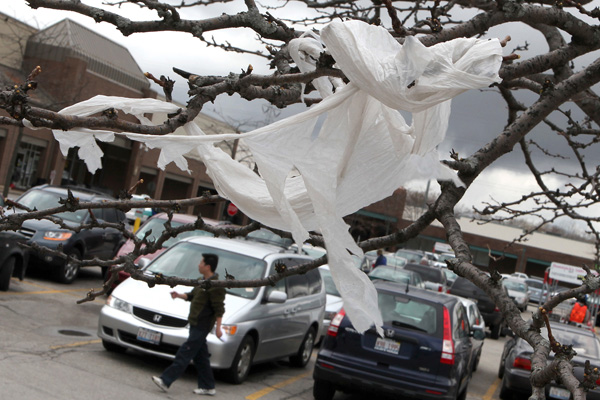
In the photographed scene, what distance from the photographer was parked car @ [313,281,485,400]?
27.5 ft

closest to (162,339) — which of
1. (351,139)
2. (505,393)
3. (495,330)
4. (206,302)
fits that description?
(206,302)

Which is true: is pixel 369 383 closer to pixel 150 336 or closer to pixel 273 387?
pixel 273 387

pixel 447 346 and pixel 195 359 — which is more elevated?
pixel 447 346

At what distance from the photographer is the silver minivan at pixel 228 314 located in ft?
28.7

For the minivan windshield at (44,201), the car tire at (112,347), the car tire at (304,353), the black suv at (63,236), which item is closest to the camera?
the car tire at (112,347)

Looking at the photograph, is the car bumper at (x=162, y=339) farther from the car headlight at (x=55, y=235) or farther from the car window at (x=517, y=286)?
the car window at (x=517, y=286)

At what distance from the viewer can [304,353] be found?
11.4 m

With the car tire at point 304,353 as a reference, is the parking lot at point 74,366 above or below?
below

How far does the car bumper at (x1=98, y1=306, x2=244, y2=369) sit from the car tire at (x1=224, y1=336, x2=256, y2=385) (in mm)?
129

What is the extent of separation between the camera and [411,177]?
209 centimetres

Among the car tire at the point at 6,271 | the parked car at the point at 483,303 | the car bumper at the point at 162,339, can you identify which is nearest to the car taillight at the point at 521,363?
the car bumper at the point at 162,339

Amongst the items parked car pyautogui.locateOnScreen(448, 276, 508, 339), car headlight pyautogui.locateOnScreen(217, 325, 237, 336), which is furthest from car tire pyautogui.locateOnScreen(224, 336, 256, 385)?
parked car pyautogui.locateOnScreen(448, 276, 508, 339)

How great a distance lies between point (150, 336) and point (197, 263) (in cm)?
161

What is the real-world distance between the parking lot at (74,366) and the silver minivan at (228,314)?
323 mm
